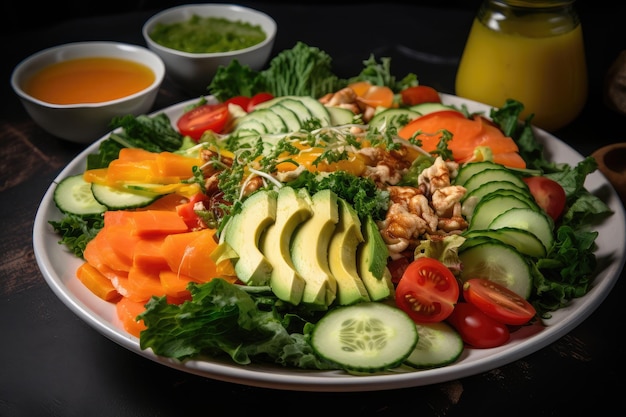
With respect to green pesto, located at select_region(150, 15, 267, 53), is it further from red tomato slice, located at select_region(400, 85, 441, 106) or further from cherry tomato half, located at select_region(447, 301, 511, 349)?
cherry tomato half, located at select_region(447, 301, 511, 349)

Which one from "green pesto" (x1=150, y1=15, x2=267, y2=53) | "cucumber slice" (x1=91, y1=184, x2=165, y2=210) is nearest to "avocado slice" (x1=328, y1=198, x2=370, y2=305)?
"cucumber slice" (x1=91, y1=184, x2=165, y2=210)

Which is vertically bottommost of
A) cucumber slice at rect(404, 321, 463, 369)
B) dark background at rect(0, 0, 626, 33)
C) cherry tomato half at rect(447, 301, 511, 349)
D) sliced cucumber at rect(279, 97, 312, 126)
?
dark background at rect(0, 0, 626, 33)

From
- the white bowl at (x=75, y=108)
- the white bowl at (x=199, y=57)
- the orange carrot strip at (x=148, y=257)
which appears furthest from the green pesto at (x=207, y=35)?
the orange carrot strip at (x=148, y=257)

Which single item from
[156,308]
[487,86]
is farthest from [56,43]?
[156,308]

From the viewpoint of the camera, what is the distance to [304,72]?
15.7 feet

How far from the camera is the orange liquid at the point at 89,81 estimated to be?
4781 mm

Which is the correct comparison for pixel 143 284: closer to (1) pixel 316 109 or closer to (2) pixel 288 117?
(2) pixel 288 117

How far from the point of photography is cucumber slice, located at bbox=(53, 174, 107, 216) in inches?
140

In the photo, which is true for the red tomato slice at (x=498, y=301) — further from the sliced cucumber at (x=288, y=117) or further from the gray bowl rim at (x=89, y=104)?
the gray bowl rim at (x=89, y=104)

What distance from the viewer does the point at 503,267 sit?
3.04m

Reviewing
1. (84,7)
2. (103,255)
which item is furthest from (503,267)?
(84,7)

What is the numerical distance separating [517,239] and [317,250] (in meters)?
0.92

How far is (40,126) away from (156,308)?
8.42 feet

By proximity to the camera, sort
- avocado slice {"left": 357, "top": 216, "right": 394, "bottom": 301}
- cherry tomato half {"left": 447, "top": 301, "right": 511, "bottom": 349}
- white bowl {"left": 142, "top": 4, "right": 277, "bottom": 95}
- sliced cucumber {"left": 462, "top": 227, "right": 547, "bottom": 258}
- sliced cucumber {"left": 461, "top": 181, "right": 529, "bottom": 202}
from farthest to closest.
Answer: white bowl {"left": 142, "top": 4, "right": 277, "bottom": 95}
sliced cucumber {"left": 461, "top": 181, "right": 529, "bottom": 202}
sliced cucumber {"left": 462, "top": 227, "right": 547, "bottom": 258}
avocado slice {"left": 357, "top": 216, "right": 394, "bottom": 301}
cherry tomato half {"left": 447, "top": 301, "right": 511, "bottom": 349}
